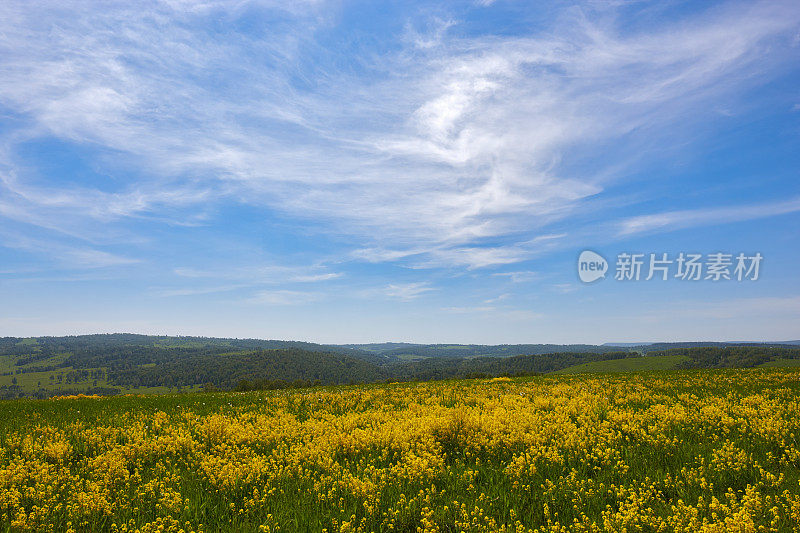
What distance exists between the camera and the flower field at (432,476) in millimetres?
5113

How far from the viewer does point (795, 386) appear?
15.8 m

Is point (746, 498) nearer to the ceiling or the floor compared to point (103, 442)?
nearer to the ceiling

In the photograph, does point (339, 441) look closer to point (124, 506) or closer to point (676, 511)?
point (124, 506)

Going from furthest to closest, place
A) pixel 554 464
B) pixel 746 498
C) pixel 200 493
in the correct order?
pixel 554 464 < pixel 200 493 < pixel 746 498

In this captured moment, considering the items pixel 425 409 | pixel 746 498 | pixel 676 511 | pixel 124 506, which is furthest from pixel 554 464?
pixel 124 506

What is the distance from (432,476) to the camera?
21.0 ft

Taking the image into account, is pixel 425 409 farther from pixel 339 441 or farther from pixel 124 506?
pixel 124 506

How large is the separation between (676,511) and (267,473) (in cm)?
604

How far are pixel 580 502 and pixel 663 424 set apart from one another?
4590mm

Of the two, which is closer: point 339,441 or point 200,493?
point 200,493

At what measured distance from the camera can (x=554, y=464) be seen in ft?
22.3

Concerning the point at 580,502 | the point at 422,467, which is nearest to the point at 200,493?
the point at 422,467

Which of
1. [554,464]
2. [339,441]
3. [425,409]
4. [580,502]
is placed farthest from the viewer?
[425,409]

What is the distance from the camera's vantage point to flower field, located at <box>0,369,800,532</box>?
5113 millimetres
